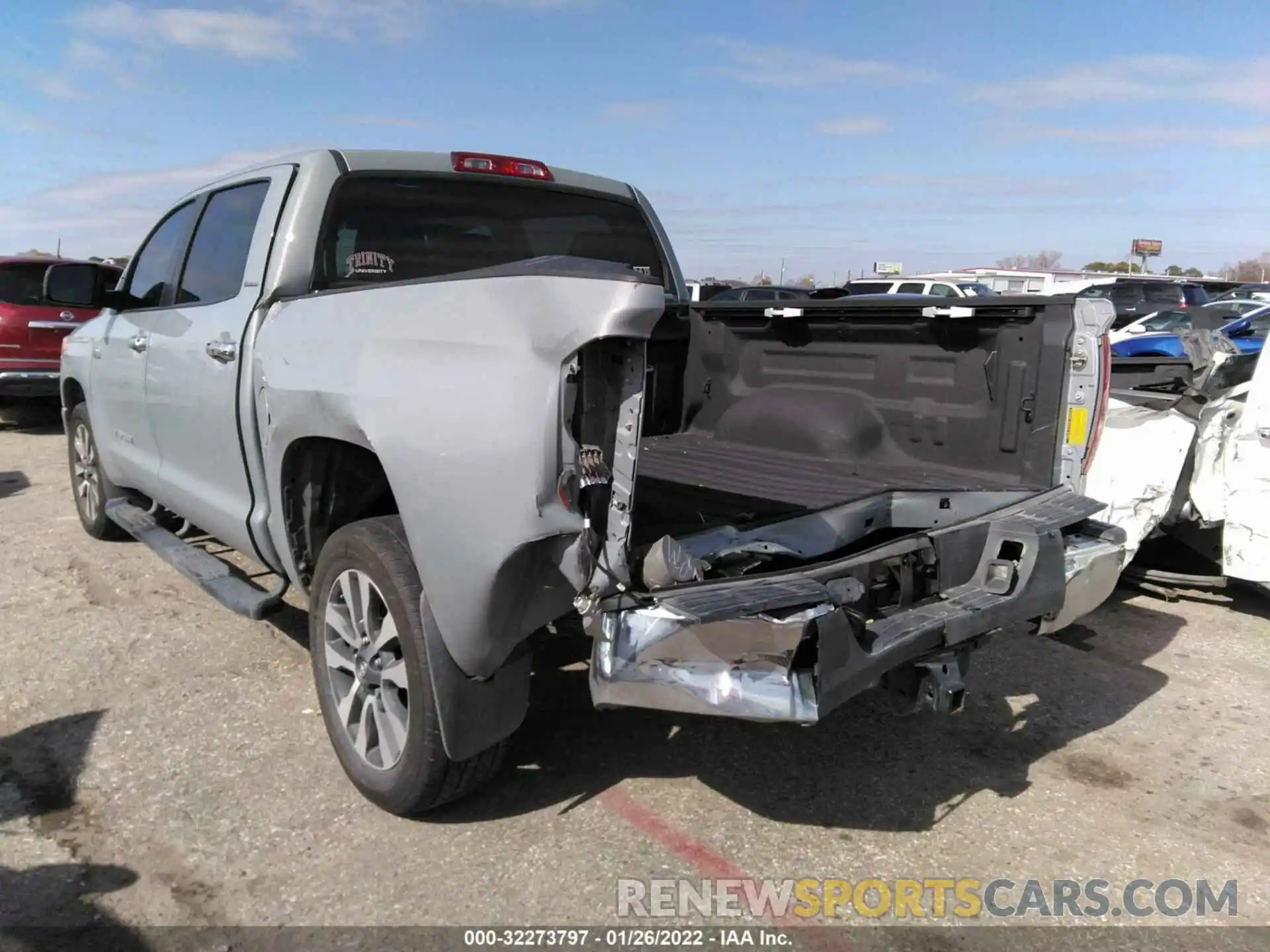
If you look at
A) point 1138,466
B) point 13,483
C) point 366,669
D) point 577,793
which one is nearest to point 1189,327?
point 1138,466

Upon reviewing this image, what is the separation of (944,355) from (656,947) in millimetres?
2340

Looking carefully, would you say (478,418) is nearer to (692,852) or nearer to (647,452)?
(692,852)

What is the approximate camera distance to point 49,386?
9992 mm

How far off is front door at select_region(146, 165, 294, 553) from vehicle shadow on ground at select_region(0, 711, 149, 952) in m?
0.97

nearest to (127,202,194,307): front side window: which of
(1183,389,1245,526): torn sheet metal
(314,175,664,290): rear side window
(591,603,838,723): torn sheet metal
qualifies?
(314,175,664,290): rear side window

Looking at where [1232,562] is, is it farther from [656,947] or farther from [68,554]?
[68,554]

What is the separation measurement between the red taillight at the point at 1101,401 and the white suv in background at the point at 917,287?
17.7m

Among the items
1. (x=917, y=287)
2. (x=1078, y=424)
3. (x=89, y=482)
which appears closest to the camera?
(x=1078, y=424)

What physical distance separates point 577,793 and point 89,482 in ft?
14.4

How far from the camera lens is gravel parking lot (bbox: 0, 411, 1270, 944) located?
2.78 m

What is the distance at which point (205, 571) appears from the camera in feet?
13.4

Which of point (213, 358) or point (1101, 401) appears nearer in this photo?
point (1101, 401)

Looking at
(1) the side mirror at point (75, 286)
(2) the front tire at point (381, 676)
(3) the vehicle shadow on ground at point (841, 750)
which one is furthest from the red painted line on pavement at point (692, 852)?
(1) the side mirror at point (75, 286)

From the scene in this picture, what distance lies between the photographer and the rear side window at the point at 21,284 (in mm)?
10141
